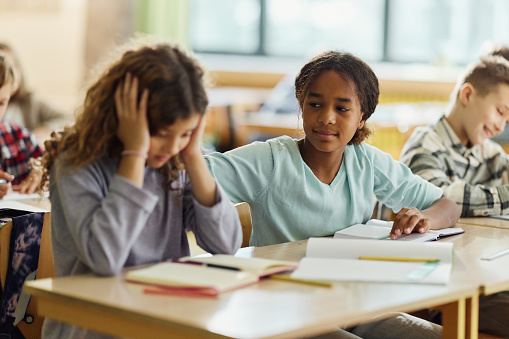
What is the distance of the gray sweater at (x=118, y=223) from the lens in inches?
48.4

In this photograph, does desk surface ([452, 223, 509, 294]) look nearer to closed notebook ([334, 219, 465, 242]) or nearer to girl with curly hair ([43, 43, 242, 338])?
closed notebook ([334, 219, 465, 242])

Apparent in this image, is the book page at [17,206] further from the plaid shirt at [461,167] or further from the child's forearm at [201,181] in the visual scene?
the plaid shirt at [461,167]

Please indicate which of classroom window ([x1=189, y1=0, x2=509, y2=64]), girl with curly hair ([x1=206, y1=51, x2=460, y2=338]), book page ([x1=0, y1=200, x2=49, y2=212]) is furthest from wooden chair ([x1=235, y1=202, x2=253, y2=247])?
classroom window ([x1=189, y1=0, x2=509, y2=64])

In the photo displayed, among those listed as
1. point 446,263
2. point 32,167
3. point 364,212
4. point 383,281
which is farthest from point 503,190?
point 32,167

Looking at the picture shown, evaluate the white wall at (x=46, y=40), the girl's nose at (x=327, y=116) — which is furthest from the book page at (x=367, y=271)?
the white wall at (x=46, y=40)

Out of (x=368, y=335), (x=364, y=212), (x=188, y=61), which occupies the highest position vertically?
(x=188, y=61)

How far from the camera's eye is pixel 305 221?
1811 mm

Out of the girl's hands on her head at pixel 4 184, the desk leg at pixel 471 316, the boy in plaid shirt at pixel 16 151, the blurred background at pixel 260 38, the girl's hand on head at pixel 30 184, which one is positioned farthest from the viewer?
the blurred background at pixel 260 38

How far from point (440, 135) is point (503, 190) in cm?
29

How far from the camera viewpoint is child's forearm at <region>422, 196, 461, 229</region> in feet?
6.05

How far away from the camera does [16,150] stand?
2.50 m

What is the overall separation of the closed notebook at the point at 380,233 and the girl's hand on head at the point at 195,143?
1.67ft

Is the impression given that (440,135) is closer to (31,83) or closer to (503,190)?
(503,190)

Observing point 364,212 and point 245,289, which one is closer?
point 245,289
